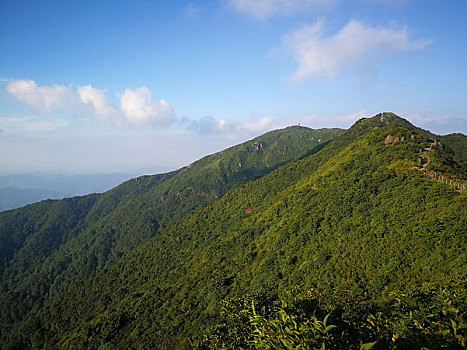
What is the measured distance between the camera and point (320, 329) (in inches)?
320

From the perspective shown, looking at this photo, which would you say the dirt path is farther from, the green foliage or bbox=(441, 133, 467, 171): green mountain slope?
the green foliage

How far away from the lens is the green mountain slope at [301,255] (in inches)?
1307

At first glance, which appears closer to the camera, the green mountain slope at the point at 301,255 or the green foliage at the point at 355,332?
the green foliage at the point at 355,332

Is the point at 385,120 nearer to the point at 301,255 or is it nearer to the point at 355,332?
the point at 301,255

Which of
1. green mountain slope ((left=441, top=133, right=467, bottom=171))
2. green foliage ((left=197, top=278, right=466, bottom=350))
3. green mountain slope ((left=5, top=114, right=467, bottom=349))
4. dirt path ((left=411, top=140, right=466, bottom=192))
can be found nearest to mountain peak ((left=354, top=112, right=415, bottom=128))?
green mountain slope ((left=441, top=133, right=467, bottom=171))

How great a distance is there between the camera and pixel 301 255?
5178 centimetres

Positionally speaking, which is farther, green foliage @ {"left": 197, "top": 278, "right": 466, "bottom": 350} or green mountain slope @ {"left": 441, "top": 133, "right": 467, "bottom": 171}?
green mountain slope @ {"left": 441, "top": 133, "right": 467, "bottom": 171}

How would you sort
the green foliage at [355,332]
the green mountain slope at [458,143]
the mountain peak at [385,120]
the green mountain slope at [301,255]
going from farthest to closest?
the mountain peak at [385,120] < the green mountain slope at [458,143] < the green mountain slope at [301,255] < the green foliage at [355,332]

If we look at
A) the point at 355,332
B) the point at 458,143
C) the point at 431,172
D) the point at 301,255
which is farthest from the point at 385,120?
the point at 355,332

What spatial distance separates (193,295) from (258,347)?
2302 inches

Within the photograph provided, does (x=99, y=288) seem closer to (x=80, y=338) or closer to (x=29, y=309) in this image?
(x=80, y=338)

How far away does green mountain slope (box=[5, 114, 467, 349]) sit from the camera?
33188 mm

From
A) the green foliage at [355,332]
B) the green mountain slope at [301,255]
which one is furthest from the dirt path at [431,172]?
the green foliage at [355,332]

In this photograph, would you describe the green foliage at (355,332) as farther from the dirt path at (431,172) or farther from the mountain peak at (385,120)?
the mountain peak at (385,120)
